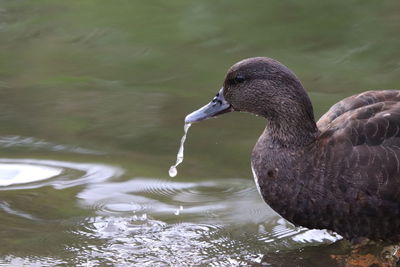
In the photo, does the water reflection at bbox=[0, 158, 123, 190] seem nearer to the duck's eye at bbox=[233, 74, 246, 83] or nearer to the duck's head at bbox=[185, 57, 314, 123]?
the duck's head at bbox=[185, 57, 314, 123]

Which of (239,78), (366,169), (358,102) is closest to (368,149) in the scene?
(366,169)

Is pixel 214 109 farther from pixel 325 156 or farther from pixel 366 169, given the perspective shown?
pixel 366 169

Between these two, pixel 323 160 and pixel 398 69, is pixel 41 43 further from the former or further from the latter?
pixel 323 160

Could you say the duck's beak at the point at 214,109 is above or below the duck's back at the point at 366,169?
above

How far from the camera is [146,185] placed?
681 centimetres

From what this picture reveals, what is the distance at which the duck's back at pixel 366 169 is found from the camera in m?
5.58

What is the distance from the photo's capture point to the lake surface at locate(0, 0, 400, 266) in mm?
5945

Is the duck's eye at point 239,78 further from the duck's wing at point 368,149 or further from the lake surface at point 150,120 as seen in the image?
the lake surface at point 150,120

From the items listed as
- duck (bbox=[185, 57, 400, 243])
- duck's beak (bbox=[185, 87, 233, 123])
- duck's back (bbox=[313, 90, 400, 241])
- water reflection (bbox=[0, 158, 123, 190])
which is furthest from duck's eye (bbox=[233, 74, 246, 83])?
water reflection (bbox=[0, 158, 123, 190])

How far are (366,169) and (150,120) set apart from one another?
2647mm

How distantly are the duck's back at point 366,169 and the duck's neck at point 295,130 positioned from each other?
0.60 feet

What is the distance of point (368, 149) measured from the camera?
5.65 metres

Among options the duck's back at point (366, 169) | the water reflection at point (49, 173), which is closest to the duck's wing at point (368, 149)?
the duck's back at point (366, 169)

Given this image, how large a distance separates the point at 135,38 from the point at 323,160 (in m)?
4.42
